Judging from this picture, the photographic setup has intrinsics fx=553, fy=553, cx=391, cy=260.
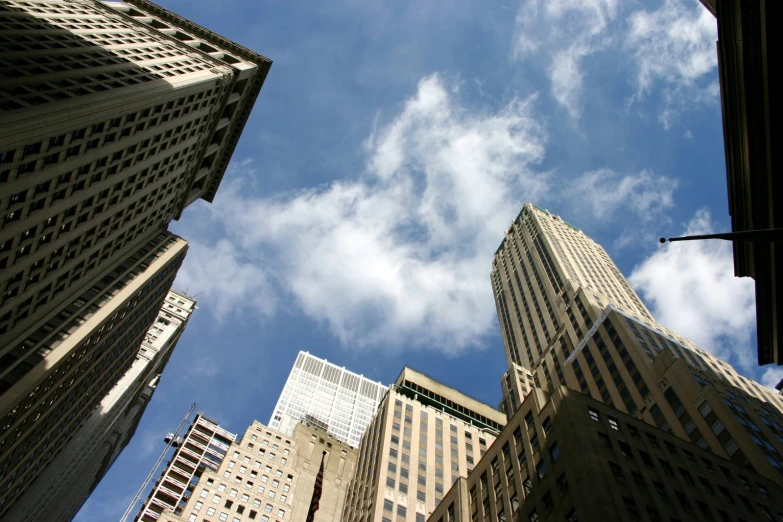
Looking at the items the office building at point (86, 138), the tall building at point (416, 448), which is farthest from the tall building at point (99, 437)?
the tall building at point (416, 448)

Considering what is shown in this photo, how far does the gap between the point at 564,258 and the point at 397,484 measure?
6388 centimetres

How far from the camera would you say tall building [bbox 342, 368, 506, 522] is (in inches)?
2776

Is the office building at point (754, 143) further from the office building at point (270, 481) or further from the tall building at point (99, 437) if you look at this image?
the tall building at point (99, 437)

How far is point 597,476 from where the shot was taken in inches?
1442

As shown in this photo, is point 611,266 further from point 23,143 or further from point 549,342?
point 23,143

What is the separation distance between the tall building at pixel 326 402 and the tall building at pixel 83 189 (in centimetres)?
9561

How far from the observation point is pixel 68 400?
204ft

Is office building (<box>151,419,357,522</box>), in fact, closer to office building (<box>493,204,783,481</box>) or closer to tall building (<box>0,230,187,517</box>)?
tall building (<box>0,230,187,517</box>)

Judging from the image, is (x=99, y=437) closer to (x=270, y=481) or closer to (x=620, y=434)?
(x=270, y=481)

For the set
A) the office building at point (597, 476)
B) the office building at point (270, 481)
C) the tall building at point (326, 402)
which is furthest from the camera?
the tall building at point (326, 402)

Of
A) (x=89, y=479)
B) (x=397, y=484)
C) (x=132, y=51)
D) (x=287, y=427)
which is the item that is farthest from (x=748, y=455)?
(x=89, y=479)

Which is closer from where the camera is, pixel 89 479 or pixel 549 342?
pixel 549 342

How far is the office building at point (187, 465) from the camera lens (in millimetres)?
97250

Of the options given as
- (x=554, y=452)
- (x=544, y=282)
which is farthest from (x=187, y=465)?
(x=554, y=452)
